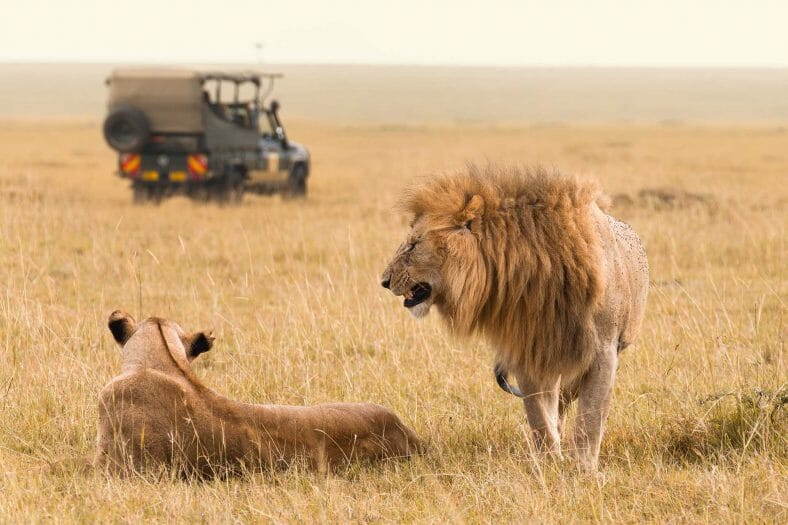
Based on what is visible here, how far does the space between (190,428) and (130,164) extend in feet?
49.2

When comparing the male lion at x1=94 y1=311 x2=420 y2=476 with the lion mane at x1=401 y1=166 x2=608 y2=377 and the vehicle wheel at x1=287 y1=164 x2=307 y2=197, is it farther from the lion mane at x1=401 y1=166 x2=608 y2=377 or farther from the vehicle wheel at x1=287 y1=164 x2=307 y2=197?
the vehicle wheel at x1=287 y1=164 x2=307 y2=197

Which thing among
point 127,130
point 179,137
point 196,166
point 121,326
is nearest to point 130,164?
point 127,130

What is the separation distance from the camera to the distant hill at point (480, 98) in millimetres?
104812

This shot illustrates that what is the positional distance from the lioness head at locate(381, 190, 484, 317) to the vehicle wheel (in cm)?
1597

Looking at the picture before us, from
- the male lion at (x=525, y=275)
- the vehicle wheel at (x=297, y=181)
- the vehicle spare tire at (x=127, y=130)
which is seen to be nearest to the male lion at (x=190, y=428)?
the male lion at (x=525, y=275)

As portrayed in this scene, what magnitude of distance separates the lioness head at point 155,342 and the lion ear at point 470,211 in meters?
1.16

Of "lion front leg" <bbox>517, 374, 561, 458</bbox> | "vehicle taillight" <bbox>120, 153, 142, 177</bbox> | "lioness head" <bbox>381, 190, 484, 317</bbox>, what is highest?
"lioness head" <bbox>381, 190, 484, 317</bbox>

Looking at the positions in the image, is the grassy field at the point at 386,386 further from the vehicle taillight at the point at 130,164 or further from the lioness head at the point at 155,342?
the vehicle taillight at the point at 130,164

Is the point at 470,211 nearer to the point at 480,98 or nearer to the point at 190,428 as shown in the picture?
the point at 190,428

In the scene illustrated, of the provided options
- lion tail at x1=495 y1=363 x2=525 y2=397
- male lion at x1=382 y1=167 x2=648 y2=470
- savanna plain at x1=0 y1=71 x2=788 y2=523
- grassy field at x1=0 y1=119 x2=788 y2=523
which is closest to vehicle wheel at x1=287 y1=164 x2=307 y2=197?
grassy field at x1=0 y1=119 x2=788 y2=523

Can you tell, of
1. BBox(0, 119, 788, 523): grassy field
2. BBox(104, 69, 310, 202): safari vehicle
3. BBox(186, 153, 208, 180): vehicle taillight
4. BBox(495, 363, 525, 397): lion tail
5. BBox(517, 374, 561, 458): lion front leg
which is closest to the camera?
BBox(0, 119, 788, 523): grassy field

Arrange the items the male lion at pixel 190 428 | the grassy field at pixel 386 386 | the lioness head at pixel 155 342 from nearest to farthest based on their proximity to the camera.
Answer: the grassy field at pixel 386 386 → the male lion at pixel 190 428 → the lioness head at pixel 155 342

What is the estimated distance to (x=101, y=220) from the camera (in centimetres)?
1560

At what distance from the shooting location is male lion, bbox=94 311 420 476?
4285 mm
